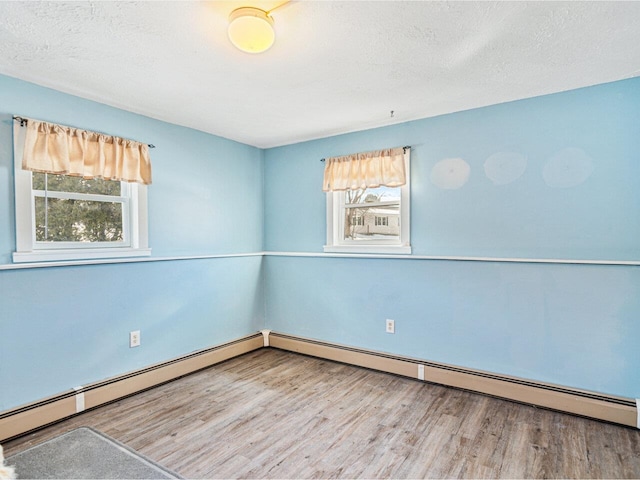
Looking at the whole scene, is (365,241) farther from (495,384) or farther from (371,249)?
(495,384)

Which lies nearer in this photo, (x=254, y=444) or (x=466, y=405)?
(x=254, y=444)

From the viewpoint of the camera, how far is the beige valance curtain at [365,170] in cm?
322

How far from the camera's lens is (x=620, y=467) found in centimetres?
194

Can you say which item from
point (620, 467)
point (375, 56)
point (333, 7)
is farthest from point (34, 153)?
point (620, 467)

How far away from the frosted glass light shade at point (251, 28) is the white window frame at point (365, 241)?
6.00 feet

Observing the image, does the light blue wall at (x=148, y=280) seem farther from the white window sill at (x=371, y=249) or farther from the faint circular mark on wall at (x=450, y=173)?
the faint circular mark on wall at (x=450, y=173)

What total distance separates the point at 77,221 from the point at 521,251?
131 inches

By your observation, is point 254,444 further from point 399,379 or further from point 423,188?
point 423,188

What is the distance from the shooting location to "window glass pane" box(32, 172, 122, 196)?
248 centimetres

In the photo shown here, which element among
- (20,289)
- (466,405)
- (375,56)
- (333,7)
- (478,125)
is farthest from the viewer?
(478,125)

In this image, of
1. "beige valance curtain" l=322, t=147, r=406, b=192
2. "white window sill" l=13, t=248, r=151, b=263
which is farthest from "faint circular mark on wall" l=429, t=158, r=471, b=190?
"white window sill" l=13, t=248, r=151, b=263

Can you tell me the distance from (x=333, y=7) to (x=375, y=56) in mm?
527

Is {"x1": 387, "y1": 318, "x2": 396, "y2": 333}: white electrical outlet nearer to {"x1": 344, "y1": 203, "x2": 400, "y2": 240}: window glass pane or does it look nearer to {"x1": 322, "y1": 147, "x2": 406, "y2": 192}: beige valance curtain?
{"x1": 344, "y1": 203, "x2": 400, "y2": 240}: window glass pane

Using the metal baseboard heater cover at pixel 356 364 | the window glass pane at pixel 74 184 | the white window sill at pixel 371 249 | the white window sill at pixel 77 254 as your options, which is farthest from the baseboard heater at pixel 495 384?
the window glass pane at pixel 74 184
